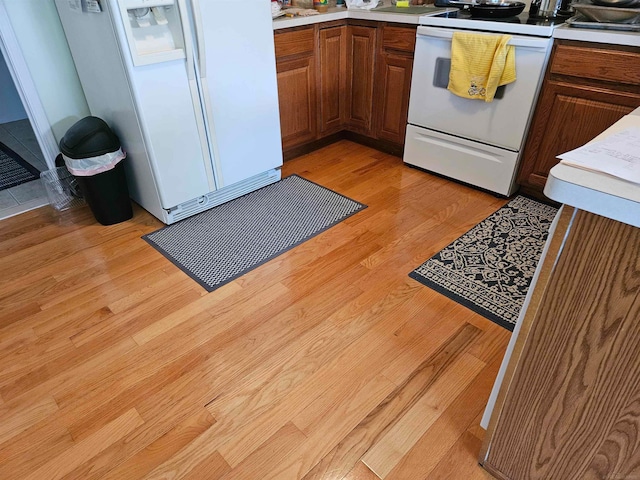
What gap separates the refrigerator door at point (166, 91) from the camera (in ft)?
6.27

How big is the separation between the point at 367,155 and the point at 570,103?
1.36 meters

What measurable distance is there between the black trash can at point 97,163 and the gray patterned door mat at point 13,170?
0.86m

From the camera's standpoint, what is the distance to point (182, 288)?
6.40 feet

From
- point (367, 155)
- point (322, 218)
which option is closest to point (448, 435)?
point (322, 218)

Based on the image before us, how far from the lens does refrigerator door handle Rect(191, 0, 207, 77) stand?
1962mm

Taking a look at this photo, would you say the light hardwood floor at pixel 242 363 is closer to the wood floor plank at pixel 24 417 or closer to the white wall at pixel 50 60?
the wood floor plank at pixel 24 417

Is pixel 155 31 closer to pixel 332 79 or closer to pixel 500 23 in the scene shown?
pixel 332 79

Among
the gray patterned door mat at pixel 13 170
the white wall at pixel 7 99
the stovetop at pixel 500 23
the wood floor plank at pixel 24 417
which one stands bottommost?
the wood floor plank at pixel 24 417

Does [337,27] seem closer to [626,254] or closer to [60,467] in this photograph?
[626,254]

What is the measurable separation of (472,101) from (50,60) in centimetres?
234

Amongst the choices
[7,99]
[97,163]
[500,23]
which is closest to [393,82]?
[500,23]

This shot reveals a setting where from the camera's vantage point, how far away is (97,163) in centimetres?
217

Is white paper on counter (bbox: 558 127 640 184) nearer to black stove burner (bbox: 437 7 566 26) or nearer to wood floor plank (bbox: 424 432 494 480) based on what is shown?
wood floor plank (bbox: 424 432 494 480)

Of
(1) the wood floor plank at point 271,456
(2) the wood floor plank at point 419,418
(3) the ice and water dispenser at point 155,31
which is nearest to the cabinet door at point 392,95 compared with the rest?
(3) the ice and water dispenser at point 155,31
